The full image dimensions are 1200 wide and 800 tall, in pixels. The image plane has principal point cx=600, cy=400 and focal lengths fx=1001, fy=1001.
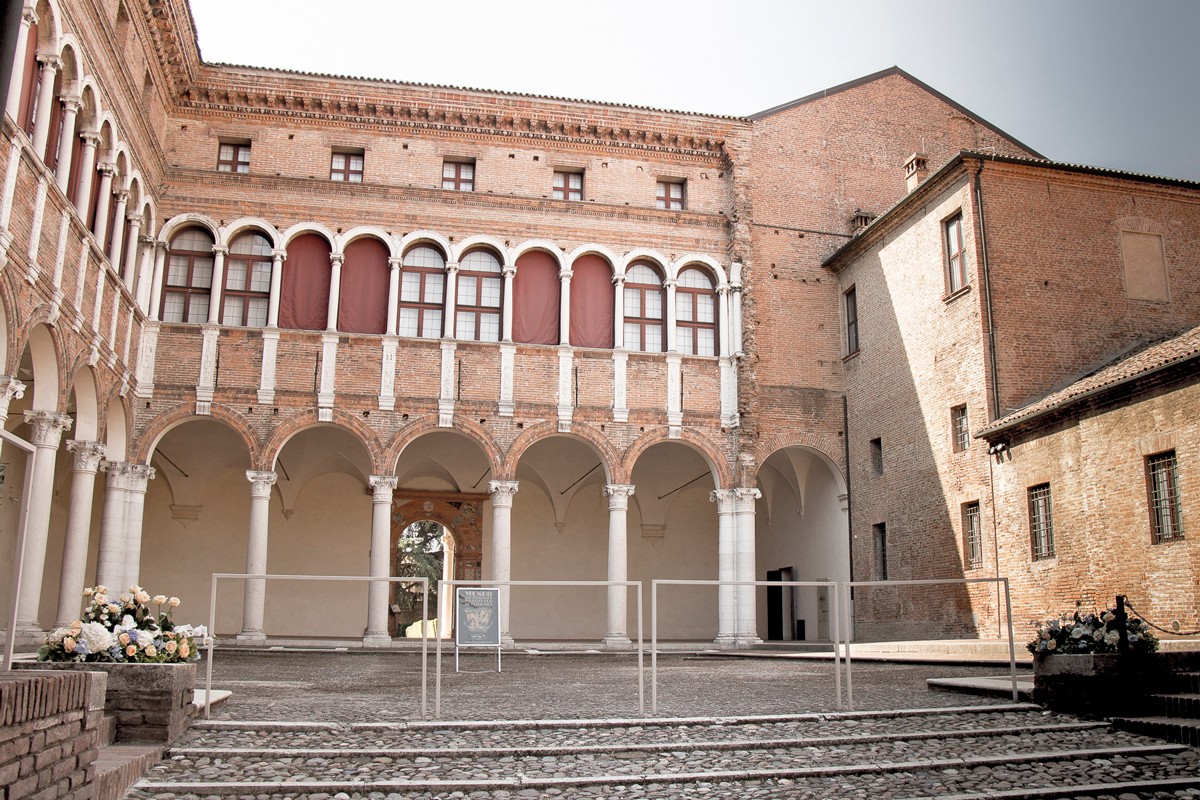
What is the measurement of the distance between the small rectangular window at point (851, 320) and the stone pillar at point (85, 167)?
1478cm

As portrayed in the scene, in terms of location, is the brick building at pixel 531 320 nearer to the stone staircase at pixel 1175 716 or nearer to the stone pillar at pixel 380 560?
the stone pillar at pixel 380 560

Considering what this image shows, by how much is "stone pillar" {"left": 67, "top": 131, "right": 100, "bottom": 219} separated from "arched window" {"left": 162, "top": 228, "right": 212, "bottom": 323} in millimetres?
4229

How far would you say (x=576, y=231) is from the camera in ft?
69.0

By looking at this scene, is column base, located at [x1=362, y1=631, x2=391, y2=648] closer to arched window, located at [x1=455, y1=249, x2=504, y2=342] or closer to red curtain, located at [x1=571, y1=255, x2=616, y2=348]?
arched window, located at [x1=455, y1=249, x2=504, y2=342]

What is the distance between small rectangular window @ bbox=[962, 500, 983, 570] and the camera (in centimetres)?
1711

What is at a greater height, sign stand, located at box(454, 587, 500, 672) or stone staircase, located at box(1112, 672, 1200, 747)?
sign stand, located at box(454, 587, 500, 672)

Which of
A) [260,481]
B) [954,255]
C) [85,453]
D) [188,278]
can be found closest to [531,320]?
[260,481]

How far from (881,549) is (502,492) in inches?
302

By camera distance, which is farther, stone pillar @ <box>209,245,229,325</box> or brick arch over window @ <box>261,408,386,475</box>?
stone pillar @ <box>209,245,229,325</box>

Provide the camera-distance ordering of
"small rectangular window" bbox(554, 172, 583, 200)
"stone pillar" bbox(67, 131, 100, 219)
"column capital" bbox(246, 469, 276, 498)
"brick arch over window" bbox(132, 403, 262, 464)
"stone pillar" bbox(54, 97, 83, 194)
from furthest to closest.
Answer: "small rectangular window" bbox(554, 172, 583, 200) → "column capital" bbox(246, 469, 276, 498) → "brick arch over window" bbox(132, 403, 262, 464) → "stone pillar" bbox(67, 131, 100, 219) → "stone pillar" bbox(54, 97, 83, 194)

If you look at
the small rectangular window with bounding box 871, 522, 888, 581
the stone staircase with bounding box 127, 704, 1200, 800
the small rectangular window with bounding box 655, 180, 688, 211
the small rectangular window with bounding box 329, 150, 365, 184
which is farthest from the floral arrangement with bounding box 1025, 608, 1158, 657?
the small rectangular window with bounding box 329, 150, 365, 184

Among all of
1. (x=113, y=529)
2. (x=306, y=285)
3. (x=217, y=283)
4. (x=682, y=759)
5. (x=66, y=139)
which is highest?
(x=66, y=139)

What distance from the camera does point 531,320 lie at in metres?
20.6

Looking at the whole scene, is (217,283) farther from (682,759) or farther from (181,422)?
(682,759)
